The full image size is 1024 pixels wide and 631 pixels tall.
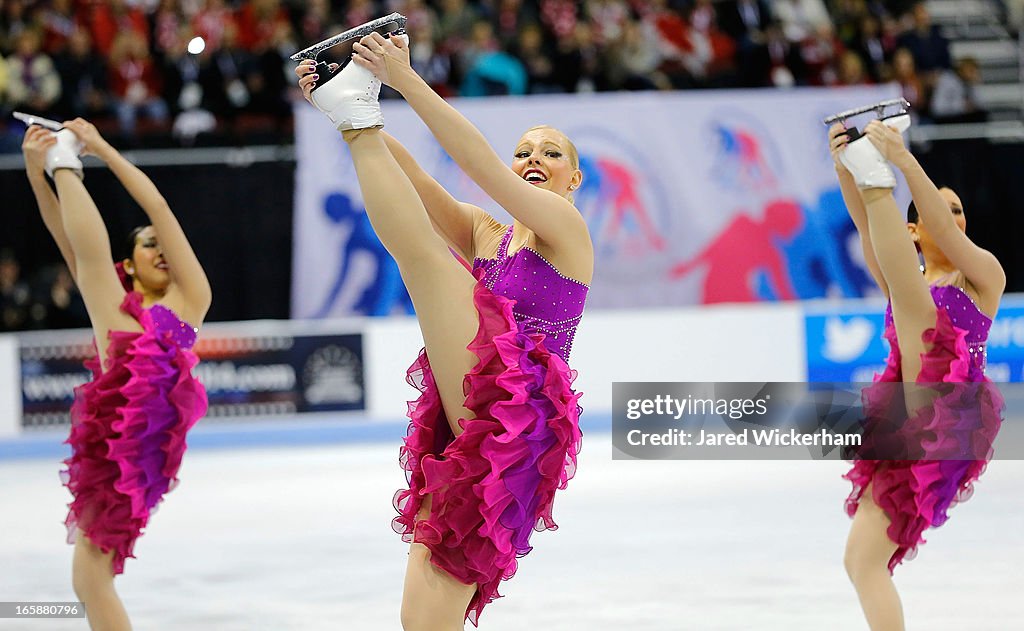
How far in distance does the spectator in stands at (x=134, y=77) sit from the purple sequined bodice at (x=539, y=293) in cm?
791

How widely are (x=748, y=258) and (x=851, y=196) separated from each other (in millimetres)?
6907

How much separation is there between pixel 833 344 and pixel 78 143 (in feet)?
20.9

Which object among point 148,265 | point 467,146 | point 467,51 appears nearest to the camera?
point 467,146

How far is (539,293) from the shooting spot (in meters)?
3.00

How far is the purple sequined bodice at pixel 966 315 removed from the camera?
3785mm

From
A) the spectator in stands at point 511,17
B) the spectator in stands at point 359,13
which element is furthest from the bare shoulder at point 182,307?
the spectator in stands at point 511,17

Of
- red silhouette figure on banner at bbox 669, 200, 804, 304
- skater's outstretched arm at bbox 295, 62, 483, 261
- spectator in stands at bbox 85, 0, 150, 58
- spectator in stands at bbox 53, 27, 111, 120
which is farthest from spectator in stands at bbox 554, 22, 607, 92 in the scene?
skater's outstretched arm at bbox 295, 62, 483, 261

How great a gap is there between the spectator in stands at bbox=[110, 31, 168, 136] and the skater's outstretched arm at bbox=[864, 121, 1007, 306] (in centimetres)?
781

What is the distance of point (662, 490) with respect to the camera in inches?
285

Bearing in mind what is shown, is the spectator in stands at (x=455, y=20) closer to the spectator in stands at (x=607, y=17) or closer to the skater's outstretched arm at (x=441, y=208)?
the spectator in stands at (x=607, y=17)

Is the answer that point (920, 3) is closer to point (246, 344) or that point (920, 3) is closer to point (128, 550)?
point (246, 344)

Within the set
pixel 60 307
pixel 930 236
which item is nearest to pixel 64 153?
pixel 930 236

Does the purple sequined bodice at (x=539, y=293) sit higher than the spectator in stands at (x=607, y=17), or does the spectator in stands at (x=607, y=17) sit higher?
the spectator in stands at (x=607, y=17)

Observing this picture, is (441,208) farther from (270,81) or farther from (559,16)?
(559,16)
